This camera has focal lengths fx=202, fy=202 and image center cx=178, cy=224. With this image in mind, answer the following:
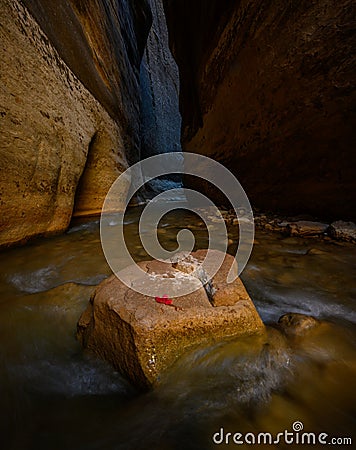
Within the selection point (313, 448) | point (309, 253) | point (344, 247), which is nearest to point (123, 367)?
point (313, 448)

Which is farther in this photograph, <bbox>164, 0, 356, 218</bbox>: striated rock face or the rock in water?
<bbox>164, 0, 356, 218</bbox>: striated rock face

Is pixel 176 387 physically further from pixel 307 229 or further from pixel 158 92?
pixel 158 92

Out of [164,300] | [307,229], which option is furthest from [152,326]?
[307,229]

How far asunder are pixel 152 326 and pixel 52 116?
3.33m

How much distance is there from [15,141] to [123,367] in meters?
2.65

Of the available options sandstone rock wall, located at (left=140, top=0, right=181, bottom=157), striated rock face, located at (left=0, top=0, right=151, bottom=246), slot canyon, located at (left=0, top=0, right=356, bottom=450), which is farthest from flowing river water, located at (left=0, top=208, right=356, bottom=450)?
sandstone rock wall, located at (left=140, top=0, right=181, bottom=157)

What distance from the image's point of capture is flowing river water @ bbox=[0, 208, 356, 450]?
0.74 m

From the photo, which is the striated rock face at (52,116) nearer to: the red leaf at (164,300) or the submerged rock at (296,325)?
the red leaf at (164,300)

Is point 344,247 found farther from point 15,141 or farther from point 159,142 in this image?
point 159,142

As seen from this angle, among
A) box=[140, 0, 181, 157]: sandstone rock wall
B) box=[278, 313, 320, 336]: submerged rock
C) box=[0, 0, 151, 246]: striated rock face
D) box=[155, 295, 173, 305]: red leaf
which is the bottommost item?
box=[278, 313, 320, 336]: submerged rock

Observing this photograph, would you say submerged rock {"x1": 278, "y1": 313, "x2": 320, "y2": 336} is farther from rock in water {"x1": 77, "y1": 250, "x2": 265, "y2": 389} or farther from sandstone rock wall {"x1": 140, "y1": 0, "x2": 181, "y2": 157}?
sandstone rock wall {"x1": 140, "y1": 0, "x2": 181, "y2": 157}

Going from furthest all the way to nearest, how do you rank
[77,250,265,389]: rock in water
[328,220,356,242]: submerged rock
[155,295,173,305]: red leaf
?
[328,220,356,242]: submerged rock
[155,295,173,305]: red leaf
[77,250,265,389]: rock in water

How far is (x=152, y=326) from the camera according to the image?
972mm

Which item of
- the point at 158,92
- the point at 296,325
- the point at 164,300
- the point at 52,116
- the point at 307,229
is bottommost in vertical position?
the point at 296,325
